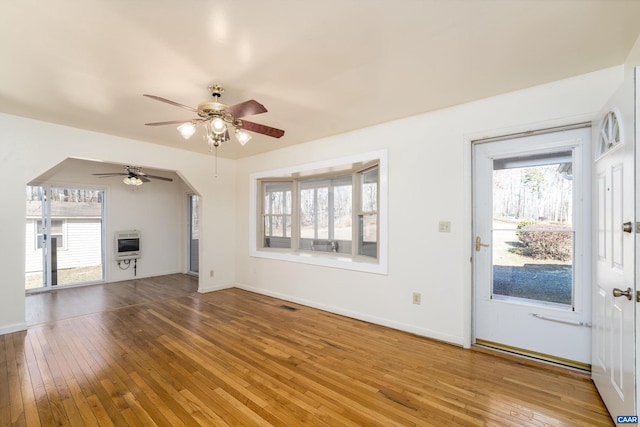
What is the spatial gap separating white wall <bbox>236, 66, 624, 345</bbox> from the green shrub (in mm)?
507

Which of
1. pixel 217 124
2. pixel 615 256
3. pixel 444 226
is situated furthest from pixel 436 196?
pixel 217 124

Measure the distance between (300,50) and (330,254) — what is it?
10.1 feet

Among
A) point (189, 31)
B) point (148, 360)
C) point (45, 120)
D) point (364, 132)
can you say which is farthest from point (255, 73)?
point (45, 120)

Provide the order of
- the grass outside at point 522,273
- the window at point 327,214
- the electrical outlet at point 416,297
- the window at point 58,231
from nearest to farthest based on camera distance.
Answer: the grass outside at point 522,273 < the electrical outlet at point 416,297 < the window at point 327,214 < the window at point 58,231

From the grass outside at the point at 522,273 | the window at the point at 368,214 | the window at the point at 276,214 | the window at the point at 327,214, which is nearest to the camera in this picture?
the grass outside at the point at 522,273

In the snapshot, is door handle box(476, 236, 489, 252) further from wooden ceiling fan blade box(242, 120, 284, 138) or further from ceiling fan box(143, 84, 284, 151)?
ceiling fan box(143, 84, 284, 151)

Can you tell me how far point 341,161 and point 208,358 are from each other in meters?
2.85

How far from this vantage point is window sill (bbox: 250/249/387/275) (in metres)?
3.65

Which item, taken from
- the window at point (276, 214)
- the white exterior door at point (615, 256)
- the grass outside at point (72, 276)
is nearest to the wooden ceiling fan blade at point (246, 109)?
the white exterior door at point (615, 256)

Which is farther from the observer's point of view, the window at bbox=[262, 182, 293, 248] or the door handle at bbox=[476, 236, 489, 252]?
the window at bbox=[262, 182, 293, 248]

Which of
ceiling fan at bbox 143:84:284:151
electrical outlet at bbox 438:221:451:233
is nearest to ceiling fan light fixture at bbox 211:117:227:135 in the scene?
ceiling fan at bbox 143:84:284:151

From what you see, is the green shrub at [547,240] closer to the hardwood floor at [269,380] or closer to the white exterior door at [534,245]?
the white exterior door at [534,245]

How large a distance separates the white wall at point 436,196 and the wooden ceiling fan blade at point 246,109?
184 centimetres

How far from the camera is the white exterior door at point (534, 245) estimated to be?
2451mm
